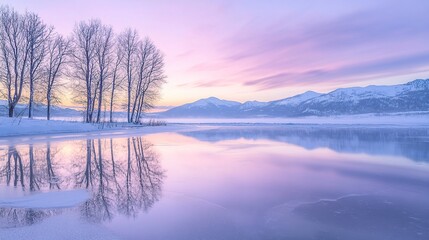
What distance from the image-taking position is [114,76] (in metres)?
34.8

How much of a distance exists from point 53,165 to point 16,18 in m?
23.3

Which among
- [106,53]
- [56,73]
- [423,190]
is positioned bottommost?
[423,190]

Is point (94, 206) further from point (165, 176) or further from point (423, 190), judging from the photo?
point (423, 190)

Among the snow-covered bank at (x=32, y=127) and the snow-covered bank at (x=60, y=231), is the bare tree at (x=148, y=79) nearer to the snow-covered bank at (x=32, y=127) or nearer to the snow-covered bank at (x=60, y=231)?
the snow-covered bank at (x=32, y=127)

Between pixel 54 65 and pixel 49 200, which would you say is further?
A: pixel 54 65

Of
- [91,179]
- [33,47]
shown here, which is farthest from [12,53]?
[91,179]

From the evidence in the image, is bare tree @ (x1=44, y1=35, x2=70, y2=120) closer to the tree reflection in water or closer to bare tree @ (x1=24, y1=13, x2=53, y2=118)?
bare tree @ (x1=24, y1=13, x2=53, y2=118)

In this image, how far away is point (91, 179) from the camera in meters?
6.63

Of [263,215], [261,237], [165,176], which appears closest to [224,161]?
[165,176]

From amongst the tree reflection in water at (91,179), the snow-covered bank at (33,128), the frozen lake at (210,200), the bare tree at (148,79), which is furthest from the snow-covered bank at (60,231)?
the bare tree at (148,79)

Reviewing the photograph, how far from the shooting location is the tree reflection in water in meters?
4.35

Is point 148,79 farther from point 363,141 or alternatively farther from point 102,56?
point 363,141

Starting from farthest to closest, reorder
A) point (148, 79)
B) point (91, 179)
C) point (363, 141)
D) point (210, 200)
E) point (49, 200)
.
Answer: point (148, 79) → point (363, 141) → point (91, 179) → point (210, 200) → point (49, 200)

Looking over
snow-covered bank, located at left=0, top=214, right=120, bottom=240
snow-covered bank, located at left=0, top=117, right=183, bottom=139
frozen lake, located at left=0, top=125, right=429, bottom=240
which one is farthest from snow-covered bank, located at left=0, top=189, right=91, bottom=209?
snow-covered bank, located at left=0, top=117, right=183, bottom=139
